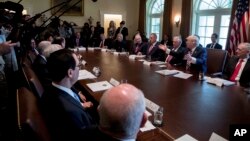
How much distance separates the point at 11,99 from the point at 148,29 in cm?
796

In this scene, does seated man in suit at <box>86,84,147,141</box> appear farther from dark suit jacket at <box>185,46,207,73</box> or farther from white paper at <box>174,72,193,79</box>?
dark suit jacket at <box>185,46,207,73</box>

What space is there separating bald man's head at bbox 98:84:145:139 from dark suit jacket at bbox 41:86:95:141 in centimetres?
32

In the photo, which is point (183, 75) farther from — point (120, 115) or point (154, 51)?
point (154, 51)

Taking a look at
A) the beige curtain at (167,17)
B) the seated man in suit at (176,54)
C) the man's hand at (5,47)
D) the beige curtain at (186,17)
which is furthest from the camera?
the beige curtain at (167,17)

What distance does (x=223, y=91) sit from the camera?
2.17 m

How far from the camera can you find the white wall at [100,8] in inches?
369

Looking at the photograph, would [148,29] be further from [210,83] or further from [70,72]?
[70,72]

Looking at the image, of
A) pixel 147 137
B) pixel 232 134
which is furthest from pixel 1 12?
pixel 232 134

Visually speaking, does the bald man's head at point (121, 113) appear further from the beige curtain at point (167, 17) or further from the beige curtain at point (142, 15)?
the beige curtain at point (142, 15)

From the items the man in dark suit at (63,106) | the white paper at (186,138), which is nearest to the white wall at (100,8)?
the man in dark suit at (63,106)

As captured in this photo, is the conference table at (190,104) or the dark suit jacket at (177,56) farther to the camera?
the dark suit jacket at (177,56)

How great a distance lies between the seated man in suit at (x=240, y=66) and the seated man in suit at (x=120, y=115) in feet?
7.76

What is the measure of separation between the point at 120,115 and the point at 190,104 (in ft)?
3.31

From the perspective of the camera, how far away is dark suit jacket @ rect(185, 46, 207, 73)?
11.7 feet
